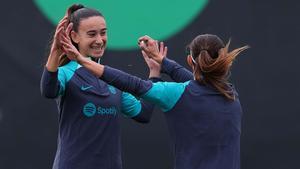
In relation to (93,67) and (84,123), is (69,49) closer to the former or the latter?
(93,67)

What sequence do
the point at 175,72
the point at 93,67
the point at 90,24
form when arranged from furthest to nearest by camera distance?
the point at 175,72
the point at 90,24
the point at 93,67

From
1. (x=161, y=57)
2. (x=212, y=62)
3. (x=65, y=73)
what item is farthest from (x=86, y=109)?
(x=212, y=62)

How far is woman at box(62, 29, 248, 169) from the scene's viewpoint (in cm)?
230

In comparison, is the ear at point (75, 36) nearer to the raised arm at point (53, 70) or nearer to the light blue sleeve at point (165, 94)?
the raised arm at point (53, 70)

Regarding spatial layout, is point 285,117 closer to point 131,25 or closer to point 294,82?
point 294,82

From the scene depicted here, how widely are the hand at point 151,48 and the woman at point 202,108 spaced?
0.24 meters

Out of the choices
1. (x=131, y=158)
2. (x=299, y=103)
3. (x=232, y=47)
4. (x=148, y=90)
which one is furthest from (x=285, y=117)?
(x=148, y=90)

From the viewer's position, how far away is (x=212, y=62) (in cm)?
232

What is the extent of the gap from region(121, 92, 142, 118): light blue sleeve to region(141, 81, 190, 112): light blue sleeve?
14.4 inches

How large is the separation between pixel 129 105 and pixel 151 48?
0.27 m

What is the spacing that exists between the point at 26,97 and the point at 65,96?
99cm

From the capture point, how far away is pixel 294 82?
350cm

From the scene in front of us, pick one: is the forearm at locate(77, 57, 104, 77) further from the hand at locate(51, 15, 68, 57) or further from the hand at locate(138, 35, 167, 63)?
the hand at locate(138, 35, 167, 63)

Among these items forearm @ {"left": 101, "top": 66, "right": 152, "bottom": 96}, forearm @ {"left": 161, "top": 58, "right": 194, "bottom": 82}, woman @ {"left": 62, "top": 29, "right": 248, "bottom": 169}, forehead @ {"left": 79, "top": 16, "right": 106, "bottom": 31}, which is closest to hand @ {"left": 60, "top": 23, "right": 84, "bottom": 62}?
woman @ {"left": 62, "top": 29, "right": 248, "bottom": 169}
